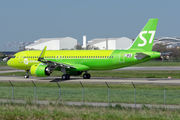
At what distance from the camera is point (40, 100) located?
23734mm

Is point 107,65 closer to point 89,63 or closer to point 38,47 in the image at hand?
point 89,63

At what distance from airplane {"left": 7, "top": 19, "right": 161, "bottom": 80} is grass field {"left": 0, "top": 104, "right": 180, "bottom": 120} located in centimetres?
1995

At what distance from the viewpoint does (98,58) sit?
1658 inches

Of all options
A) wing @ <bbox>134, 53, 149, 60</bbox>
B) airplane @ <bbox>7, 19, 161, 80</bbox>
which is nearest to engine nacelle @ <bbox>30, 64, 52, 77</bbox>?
airplane @ <bbox>7, 19, 161, 80</bbox>

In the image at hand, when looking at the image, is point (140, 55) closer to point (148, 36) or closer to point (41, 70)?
point (148, 36)

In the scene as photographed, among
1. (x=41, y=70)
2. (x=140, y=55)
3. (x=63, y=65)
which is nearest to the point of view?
(x=140, y=55)

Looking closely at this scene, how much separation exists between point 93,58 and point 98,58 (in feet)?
2.58

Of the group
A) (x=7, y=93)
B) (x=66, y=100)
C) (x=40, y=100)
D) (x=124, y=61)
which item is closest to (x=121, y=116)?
(x=66, y=100)

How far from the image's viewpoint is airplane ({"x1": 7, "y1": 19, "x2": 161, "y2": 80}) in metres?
39.9

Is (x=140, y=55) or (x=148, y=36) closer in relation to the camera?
(x=140, y=55)

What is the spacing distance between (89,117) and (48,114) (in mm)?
2790

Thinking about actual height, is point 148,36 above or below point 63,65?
above

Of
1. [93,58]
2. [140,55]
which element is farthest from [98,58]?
[140,55]

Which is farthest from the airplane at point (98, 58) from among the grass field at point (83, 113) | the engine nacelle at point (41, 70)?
the grass field at point (83, 113)
